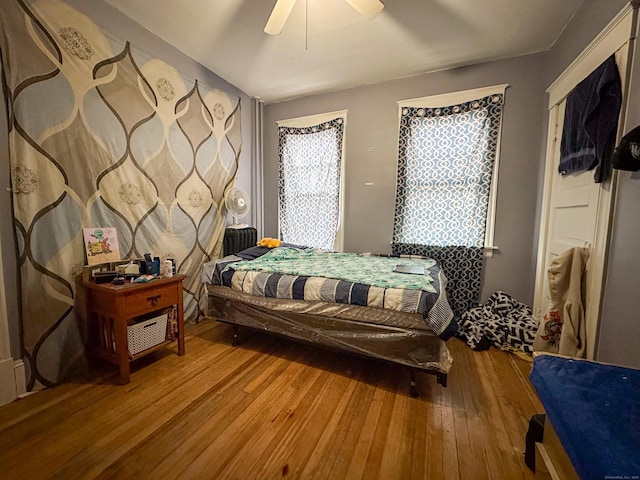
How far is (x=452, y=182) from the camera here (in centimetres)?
272

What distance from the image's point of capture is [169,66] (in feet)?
7.65

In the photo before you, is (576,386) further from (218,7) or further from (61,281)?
(218,7)

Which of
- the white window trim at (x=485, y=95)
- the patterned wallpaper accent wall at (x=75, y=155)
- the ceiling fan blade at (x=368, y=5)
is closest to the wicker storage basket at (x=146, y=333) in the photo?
the patterned wallpaper accent wall at (x=75, y=155)

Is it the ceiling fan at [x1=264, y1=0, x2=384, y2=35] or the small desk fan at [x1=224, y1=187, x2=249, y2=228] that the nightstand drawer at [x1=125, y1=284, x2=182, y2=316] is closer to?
the small desk fan at [x1=224, y1=187, x2=249, y2=228]

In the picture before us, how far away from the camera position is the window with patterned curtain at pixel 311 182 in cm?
325

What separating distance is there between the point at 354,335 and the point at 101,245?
2005 millimetres

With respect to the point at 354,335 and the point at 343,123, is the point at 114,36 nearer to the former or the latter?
the point at 343,123

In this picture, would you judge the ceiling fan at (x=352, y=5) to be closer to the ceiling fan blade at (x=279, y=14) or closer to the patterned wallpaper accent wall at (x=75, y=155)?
the ceiling fan blade at (x=279, y=14)

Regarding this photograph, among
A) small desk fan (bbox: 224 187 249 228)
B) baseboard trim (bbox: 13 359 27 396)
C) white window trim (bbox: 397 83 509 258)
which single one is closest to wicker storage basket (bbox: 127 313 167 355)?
baseboard trim (bbox: 13 359 27 396)

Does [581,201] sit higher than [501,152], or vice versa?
[501,152]

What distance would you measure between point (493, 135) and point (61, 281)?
12.6 feet

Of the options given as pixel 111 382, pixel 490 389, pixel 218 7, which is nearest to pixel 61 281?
pixel 111 382

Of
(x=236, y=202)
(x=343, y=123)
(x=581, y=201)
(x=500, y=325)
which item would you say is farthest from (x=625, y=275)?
(x=236, y=202)

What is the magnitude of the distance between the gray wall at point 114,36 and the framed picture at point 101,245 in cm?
35
